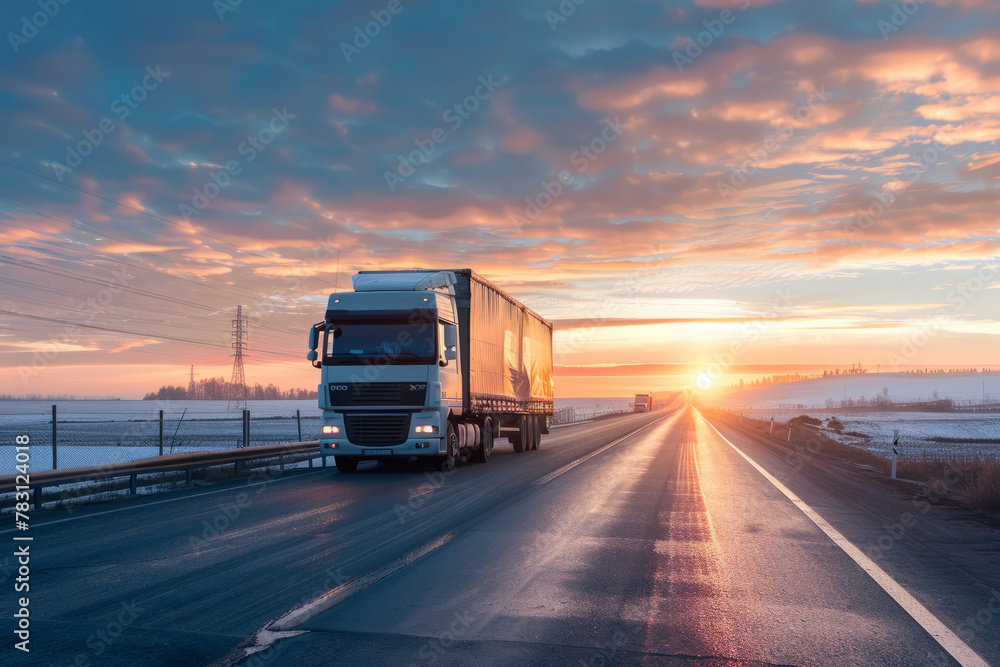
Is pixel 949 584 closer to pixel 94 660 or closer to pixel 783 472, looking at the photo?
pixel 94 660

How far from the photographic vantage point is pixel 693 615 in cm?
534

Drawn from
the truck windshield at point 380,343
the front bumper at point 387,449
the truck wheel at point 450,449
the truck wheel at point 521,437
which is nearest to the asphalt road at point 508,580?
the front bumper at point 387,449

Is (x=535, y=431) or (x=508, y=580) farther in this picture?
(x=535, y=431)

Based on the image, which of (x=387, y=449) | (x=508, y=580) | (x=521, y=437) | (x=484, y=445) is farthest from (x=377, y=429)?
(x=508, y=580)

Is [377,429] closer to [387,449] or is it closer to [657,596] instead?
[387,449]

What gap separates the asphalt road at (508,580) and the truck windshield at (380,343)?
4062 millimetres

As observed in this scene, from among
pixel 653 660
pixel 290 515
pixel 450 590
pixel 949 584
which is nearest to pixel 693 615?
pixel 653 660

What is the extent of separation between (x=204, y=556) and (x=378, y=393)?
8.32 meters

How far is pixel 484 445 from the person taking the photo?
64.3ft

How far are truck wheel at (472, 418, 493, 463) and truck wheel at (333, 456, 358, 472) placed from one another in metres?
3.69

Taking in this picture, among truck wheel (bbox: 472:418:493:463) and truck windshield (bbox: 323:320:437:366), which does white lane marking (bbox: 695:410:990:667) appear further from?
truck wheel (bbox: 472:418:493:463)

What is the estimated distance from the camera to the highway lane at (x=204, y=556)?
4.81 metres

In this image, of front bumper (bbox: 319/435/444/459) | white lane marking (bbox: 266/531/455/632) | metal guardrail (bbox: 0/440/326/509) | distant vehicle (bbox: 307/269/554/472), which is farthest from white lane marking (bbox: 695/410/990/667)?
metal guardrail (bbox: 0/440/326/509)

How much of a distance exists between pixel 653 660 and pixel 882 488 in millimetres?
12219
